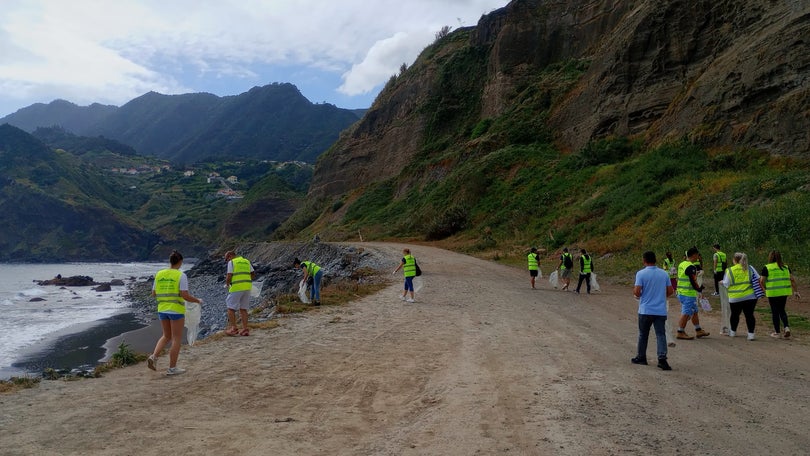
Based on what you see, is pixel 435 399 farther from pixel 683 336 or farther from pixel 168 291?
pixel 683 336

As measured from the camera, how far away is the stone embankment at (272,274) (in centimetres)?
2391

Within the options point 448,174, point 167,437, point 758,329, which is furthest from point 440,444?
point 448,174

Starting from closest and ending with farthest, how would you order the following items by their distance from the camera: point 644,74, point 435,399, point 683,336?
point 435,399 < point 683,336 < point 644,74

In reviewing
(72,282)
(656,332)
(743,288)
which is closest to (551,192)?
(743,288)

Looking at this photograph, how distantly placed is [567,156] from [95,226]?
11240cm

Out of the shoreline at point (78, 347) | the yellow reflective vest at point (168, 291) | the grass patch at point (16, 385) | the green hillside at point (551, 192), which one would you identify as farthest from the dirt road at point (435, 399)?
the shoreline at point (78, 347)

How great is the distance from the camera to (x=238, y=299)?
10.4 meters

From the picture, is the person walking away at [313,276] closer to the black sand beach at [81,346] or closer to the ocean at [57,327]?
the black sand beach at [81,346]

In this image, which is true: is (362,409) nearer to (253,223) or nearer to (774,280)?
(774,280)

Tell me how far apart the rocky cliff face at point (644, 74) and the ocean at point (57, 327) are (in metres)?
28.4

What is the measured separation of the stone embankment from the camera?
2391 cm

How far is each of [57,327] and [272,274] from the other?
452 inches

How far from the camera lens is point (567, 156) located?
127 feet

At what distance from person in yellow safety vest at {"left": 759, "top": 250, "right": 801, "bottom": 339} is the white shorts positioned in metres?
9.44
